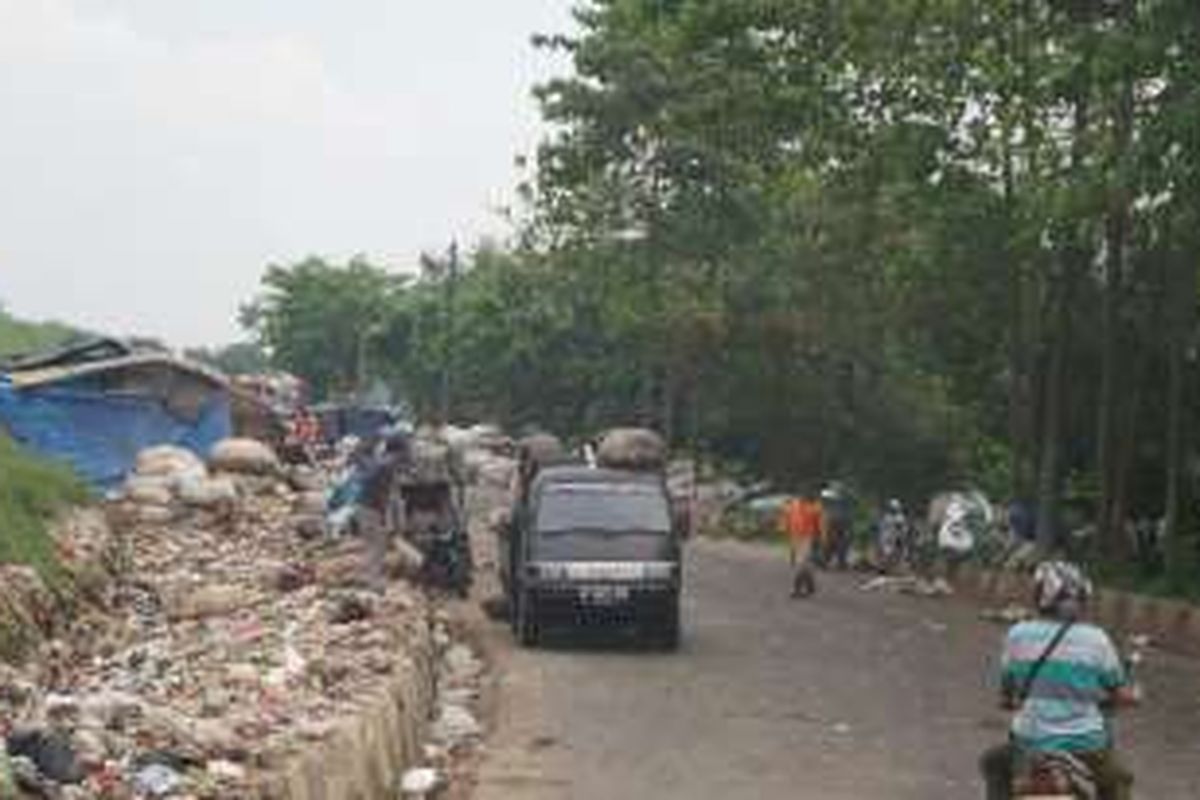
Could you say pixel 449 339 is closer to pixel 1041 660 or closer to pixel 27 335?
pixel 27 335

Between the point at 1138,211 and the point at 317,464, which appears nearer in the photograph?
the point at 1138,211

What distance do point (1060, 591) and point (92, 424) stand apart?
1343 inches

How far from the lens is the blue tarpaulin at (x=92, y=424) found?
4234cm

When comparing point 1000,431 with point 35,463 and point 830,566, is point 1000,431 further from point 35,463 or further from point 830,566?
point 35,463

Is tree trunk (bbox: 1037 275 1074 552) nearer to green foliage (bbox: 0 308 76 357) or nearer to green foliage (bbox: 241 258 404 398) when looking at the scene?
green foliage (bbox: 0 308 76 357)

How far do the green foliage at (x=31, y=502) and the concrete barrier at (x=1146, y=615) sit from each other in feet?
39.8

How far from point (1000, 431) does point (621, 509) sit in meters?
19.4

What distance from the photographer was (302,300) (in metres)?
122

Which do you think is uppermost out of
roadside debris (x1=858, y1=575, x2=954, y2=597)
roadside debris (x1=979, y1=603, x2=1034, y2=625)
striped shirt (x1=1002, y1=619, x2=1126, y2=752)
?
striped shirt (x1=1002, y1=619, x2=1126, y2=752)

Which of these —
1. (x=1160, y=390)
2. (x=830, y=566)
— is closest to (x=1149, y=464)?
(x=1160, y=390)

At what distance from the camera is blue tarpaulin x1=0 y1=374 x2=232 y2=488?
139 ft

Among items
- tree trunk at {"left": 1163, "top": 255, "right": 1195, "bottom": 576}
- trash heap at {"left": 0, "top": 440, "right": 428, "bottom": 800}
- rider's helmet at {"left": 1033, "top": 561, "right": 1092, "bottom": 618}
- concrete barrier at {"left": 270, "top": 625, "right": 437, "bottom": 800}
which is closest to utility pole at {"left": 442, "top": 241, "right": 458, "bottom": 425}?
trash heap at {"left": 0, "top": 440, "right": 428, "bottom": 800}

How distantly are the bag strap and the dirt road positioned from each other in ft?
17.9

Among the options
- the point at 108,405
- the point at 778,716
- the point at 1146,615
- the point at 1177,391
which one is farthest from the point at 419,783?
the point at 108,405
